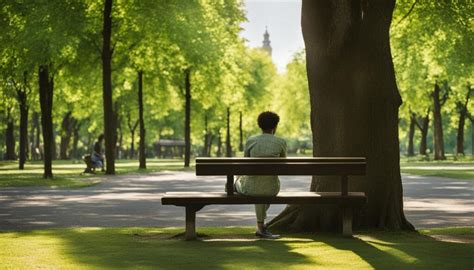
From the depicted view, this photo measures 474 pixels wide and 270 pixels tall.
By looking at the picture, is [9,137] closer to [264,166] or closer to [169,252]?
[264,166]

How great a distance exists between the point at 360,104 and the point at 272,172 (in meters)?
2.28

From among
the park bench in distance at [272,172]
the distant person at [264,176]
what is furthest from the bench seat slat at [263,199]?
the distant person at [264,176]

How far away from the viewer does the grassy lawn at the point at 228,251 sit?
8258mm

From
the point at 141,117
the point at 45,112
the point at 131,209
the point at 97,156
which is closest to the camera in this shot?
the point at 131,209

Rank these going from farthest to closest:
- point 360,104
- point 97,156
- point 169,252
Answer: point 97,156, point 360,104, point 169,252

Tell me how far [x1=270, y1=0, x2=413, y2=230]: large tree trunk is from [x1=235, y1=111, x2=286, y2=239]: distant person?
101 centimetres

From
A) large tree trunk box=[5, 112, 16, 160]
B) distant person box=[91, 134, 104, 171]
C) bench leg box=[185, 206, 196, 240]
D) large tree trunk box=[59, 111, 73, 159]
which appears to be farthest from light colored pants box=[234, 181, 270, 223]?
large tree trunk box=[59, 111, 73, 159]

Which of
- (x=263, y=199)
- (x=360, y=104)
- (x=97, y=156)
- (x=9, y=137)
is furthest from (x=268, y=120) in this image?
(x=9, y=137)

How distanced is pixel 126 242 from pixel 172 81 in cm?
3904

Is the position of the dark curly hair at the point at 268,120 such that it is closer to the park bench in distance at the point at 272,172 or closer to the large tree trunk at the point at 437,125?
the park bench in distance at the point at 272,172

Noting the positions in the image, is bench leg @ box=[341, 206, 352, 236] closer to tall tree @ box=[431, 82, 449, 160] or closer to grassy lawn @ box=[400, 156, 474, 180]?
grassy lawn @ box=[400, 156, 474, 180]

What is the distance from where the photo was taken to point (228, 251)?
937 cm

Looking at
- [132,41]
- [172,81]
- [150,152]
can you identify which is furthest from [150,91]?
[150,152]

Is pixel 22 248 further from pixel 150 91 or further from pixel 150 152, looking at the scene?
pixel 150 152
